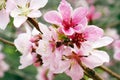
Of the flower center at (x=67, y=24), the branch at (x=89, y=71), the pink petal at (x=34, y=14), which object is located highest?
the pink petal at (x=34, y=14)

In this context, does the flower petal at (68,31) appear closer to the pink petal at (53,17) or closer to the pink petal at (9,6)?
the pink petal at (53,17)

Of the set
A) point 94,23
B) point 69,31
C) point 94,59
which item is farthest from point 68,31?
point 94,23

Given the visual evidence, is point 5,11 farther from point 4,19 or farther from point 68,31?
point 68,31

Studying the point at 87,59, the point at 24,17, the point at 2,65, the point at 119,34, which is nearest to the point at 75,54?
the point at 87,59

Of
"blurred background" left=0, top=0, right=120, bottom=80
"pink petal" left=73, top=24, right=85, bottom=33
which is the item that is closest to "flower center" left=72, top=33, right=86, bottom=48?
"pink petal" left=73, top=24, right=85, bottom=33

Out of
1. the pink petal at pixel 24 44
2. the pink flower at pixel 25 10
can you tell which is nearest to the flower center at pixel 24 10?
the pink flower at pixel 25 10

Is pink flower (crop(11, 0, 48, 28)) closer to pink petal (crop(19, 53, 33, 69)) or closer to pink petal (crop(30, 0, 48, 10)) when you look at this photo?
pink petal (crop(30, 0, 48, 10))
